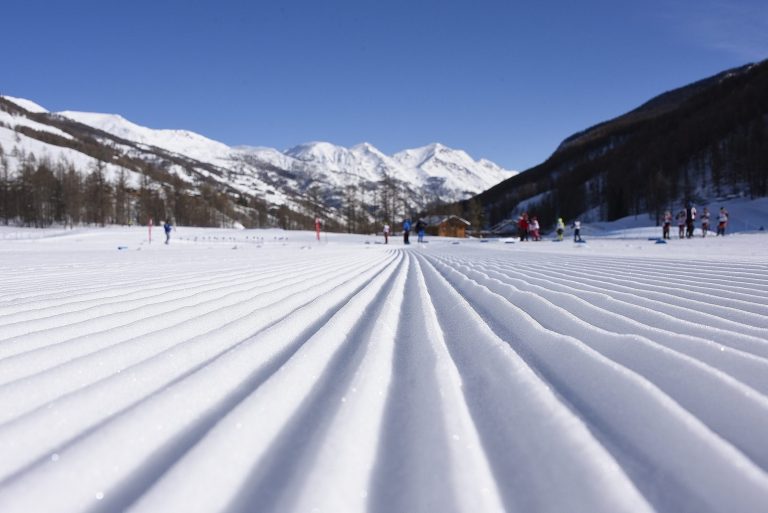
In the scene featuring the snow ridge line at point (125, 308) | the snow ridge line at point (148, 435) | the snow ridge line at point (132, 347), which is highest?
the snow ridge line at point (125, 308)

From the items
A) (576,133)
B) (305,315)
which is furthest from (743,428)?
(576,133)

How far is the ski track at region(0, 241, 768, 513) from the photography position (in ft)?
2.82

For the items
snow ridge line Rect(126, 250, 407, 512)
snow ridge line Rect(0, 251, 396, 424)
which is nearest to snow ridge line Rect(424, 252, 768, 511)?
snow ridge line Rect(126, 250, 407, 512)

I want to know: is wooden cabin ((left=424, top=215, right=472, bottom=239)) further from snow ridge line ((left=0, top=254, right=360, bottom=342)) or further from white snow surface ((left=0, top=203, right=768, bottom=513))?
white snow surface ((left=0, top=203, right=768, bottom=513))

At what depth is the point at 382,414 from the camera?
1249mm

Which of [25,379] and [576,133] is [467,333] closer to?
[25,379]

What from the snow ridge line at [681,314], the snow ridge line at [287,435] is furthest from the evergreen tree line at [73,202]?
the snow ridge line at [287,435]

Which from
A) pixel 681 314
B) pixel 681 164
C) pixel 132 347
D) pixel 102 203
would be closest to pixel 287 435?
pixel 132 347

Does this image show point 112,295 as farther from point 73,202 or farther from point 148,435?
point 73,202

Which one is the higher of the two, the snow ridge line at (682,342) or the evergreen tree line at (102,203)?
the evergreen tree line at (102,203)

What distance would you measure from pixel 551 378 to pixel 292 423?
0.92 meters

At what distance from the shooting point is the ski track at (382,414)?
0.86 meters

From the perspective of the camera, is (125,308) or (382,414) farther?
(125,308)

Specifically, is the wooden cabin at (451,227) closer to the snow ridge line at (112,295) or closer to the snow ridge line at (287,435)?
the snow ridge line at (112,295)
